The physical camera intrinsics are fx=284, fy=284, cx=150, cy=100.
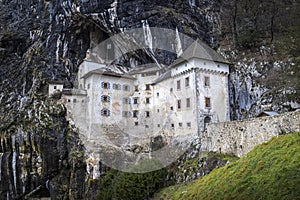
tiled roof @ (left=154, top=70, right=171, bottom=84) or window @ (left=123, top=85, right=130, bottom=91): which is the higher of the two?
tiled roof @ (left=154, top=70, right=171, bottom=84)

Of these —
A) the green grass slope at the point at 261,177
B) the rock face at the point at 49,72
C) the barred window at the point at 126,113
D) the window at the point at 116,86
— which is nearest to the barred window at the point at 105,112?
the barred window at the point at 126,113

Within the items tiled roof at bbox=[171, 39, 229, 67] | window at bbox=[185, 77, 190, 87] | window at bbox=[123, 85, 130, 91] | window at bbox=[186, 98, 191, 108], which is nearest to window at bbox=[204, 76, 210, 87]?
window at bbox=[185, 77, 190, 87]

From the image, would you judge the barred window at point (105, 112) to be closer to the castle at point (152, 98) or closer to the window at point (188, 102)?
the castle at point (152, 98)

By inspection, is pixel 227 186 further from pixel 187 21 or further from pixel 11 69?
pixel 11 69

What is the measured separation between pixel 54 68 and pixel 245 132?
28.8m

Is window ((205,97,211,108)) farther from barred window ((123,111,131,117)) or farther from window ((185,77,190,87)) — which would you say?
barred window ((123,111,131,117))

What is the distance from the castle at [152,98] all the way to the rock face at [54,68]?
229 cm

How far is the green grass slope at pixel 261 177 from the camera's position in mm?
14144

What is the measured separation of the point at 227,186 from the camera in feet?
57.7

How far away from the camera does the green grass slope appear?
14144 mm

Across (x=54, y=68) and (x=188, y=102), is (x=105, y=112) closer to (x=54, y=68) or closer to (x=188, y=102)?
(x=188, y=102)

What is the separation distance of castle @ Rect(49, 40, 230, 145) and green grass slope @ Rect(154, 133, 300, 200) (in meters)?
10.00

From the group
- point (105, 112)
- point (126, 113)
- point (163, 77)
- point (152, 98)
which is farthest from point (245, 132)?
point (105, 112)

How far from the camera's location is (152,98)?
3703 centimetres
